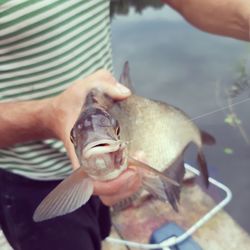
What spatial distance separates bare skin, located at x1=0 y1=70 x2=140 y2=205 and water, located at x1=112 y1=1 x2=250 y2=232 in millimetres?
1437

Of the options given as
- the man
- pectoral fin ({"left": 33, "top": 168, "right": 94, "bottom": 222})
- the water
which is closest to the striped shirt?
the man

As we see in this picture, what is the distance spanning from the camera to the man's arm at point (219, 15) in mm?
1523

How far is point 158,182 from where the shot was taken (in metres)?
1.15

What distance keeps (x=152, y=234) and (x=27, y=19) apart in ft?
4.11

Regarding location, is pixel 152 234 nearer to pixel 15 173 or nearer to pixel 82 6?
pixel 15 173

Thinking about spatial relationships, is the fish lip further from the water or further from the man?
the water

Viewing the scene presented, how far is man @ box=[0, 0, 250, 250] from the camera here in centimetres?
122

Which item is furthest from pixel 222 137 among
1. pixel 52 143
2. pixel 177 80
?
pixel 52 143

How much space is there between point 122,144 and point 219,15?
0.83 metres

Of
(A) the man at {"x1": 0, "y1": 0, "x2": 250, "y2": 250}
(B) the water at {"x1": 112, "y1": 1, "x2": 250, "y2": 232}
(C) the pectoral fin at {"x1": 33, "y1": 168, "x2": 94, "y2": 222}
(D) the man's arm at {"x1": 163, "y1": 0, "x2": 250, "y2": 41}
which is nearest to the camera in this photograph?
(C) the pectoral fin at {"x1": 33, "y1": 168, "x2": 94, "y2": 222}

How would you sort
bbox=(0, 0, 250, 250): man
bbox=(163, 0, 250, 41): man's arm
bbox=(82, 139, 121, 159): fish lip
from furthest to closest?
1. bbox=(163, 0, 250, 41): man's arm
2. bbox=(0, 0, 250, 250): man
3. bbox=(82, 139, 121, 159): fish lip

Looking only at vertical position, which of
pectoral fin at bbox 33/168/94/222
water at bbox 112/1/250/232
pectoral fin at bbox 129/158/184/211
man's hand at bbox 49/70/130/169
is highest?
man's hand at bbox 49/70/130/169

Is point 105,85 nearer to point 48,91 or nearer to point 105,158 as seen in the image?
point 105,158

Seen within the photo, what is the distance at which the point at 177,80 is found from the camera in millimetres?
3561
